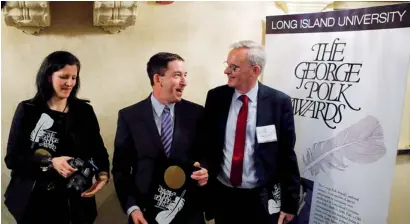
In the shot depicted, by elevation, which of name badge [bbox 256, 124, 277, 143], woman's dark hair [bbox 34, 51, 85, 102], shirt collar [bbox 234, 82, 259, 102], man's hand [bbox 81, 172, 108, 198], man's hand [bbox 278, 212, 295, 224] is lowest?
man's hand [bbox 278, 212, 295, 224]

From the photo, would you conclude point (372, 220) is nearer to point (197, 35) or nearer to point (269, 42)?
point (269, 42)

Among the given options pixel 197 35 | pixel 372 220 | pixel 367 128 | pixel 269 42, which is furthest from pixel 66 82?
pixel 372 220

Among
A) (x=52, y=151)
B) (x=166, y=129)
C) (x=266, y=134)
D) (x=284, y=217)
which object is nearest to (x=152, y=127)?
(x=166, y=129)

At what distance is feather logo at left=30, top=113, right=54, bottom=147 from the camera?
5.26 ft

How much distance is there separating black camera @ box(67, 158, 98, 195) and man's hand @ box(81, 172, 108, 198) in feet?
0.12

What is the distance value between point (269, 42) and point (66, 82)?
3.57 feet

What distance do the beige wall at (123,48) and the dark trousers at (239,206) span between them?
456 mm

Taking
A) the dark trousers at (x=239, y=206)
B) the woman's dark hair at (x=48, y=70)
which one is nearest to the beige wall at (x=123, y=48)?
the woman's dark hair at (x=48, y=70)

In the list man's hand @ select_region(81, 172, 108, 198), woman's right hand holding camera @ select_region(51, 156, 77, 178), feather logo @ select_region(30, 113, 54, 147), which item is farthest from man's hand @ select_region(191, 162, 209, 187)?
feather logo @ select_region(30, 113, 54, 147)

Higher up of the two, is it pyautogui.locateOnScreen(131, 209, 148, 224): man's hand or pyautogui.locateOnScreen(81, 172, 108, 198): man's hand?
pyautogui.locateOnScreen(81, 172, 108, 198): man's hand

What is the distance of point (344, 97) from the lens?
192cm

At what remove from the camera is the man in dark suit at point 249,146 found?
1831 millimetres

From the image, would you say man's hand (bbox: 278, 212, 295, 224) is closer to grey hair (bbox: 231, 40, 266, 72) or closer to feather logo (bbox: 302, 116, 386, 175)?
feather logo (bbox: 302, 116, 386, 175)

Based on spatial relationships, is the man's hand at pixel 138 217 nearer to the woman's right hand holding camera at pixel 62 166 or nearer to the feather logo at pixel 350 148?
the woman's right hand holding camera at pixel 62 166
